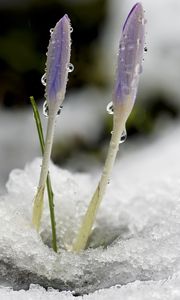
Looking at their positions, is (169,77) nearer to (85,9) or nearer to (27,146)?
(85,9)

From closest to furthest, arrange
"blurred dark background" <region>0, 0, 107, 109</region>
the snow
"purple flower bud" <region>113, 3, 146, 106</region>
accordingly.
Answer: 1. "purple flower bud" <region>113, 3, 146, 106</region>
2. the snow
3. "blurred dark background" <region>0, 0, 107, 109</region>

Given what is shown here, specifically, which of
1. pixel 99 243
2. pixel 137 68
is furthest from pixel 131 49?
pixel 99 243

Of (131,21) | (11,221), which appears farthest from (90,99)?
(131,21)

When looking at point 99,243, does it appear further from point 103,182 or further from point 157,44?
point 157,44

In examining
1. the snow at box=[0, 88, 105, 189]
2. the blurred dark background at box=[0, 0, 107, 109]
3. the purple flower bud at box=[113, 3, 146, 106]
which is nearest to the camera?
the purple flower bud at box=[113, 3, 146, 106]

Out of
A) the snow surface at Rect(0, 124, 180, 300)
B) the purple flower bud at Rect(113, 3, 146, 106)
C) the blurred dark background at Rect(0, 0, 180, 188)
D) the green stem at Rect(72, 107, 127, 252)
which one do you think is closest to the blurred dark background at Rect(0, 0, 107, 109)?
the blurred dark background at Rect(0, 0, 180, 188)

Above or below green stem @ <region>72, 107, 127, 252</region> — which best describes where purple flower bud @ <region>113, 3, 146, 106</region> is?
above

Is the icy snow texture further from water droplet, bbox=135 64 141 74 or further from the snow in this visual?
water droplet, bbox=135 64 141 74
